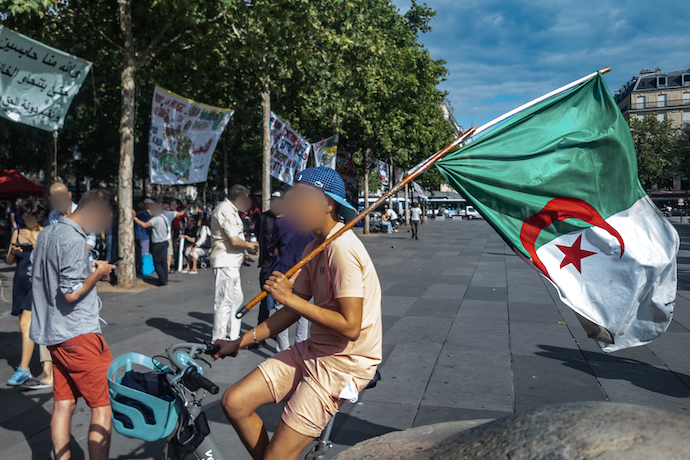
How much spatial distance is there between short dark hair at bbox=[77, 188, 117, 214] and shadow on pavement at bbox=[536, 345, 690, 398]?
15.0 ft

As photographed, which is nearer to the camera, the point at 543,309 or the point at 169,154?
the point at 543,309

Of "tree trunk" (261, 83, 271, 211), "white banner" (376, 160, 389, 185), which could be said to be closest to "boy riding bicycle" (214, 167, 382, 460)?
Answer: "tree trunk" (261, 83, 271, 211)

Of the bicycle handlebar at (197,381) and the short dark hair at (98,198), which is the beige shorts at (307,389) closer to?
the bicycle handlebar at (197,381)

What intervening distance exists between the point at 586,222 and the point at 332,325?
6.73 ft

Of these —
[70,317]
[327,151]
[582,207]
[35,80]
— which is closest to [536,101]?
[582,207]

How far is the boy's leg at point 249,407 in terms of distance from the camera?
2354mm

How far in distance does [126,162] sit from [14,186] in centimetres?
1249

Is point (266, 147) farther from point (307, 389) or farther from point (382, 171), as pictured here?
point (382, 171)

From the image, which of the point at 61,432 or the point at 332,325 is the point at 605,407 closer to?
the point at 332,325

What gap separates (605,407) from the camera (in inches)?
64.7

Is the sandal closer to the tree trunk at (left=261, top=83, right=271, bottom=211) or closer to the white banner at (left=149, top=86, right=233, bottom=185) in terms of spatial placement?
the white banner at (left=149, top=86, right=233, bottom=185)

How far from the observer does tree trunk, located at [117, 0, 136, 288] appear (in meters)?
10.1

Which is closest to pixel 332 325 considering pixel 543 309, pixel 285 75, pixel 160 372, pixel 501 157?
pixel 160 372

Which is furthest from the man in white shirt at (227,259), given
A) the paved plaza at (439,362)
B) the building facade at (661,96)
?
the building facade at (661,96)
